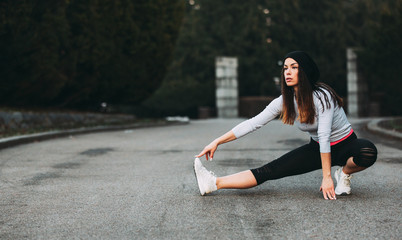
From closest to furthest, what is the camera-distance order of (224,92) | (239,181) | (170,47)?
(239,181), (170,47), (224,92)

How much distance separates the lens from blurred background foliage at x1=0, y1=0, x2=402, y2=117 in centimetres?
1631

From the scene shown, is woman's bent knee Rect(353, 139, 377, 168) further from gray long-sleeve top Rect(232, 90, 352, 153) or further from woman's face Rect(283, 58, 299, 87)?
woman's face Rect(283, 58, 299, 87)

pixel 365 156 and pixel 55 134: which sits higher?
pixel 365 156

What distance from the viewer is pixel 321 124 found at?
5.52m

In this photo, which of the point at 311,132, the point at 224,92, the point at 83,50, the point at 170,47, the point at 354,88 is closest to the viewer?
the point at 311,132

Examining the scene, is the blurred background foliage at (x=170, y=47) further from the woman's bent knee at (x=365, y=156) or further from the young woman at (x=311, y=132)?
the woman's bent knee at (x=365, y=156)

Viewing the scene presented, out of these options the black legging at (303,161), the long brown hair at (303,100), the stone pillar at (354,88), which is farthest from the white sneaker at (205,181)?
the stone pillar at (354,88)

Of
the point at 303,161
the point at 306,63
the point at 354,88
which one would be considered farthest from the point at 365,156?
the point at 354,88

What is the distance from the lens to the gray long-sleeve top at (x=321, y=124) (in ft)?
18.1

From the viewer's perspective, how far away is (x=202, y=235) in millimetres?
4379

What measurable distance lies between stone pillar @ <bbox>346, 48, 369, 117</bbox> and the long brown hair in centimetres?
2495

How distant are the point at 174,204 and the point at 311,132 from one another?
58.7 inches

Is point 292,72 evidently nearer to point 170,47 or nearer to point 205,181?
point 205,181

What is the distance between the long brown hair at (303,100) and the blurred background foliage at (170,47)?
10970 millimetres
